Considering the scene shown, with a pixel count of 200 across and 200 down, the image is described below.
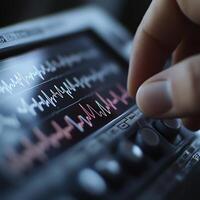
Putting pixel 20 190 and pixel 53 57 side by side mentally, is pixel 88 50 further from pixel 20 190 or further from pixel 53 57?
pixel 20 190

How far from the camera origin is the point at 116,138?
0.50 m

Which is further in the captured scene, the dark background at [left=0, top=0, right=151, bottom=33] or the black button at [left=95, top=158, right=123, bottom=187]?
the dark background at [left=0, top=0, right=151, bottom=33]

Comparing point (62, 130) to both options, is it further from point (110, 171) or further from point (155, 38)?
point (155, 38)

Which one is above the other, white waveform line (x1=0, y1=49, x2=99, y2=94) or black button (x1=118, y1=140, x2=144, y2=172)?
white waveform line (x1=0, y1=49, x2=99, y2=94)

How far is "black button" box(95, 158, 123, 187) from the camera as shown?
436mm

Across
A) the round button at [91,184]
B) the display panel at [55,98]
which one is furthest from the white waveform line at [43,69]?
the round button at [91,184]

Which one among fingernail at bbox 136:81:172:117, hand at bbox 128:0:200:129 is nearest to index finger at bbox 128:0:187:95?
hand at bbox 128:0:200:129

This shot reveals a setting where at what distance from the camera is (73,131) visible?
18.8 inches

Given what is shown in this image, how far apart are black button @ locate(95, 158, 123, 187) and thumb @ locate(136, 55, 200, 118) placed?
8 cm

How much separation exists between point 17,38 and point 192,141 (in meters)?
0.30

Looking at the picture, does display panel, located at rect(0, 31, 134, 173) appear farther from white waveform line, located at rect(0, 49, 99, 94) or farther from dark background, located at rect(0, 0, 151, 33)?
dark background, located at rect(0, 0, 151, 33)

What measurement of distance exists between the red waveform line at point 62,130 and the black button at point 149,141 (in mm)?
57

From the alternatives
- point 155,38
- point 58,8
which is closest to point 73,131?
point 155,38

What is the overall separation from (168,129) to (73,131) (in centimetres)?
14
